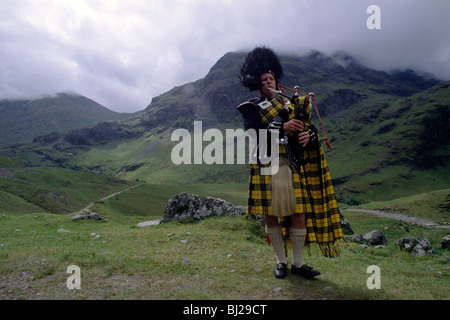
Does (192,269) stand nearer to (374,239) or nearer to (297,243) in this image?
(297,243)

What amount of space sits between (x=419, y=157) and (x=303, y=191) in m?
163

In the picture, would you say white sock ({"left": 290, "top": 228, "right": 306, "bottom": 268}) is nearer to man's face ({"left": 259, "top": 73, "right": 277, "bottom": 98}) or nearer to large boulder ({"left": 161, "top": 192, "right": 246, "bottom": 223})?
man's face ({"left": 259, "top": 73, "right": 277, "bottom": 98})

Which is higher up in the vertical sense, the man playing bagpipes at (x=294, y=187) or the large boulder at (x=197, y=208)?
the man playing bagpipes at (x=294, y=187)

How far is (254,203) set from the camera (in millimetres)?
5258

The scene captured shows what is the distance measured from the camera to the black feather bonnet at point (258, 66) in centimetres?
595

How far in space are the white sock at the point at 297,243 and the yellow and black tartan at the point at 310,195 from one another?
→ 31cm

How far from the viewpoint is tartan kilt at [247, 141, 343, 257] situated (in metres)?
5.18

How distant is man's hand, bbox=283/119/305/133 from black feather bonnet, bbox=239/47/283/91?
1337 mm

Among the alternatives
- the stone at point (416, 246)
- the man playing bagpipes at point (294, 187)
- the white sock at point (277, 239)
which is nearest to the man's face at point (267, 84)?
the man playing bagpipes at point (294, 187)

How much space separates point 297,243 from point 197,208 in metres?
6.97

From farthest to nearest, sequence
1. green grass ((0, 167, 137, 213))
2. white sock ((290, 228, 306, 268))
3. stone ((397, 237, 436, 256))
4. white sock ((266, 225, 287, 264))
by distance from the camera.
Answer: green grass ((0, 167, 137, 213))
stone ((397, 237, 436, 256))
white sock ((266, 225, 287, 264))
white sock ((290, 228, 306, 268))

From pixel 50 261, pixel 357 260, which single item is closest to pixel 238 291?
pixel 357 260

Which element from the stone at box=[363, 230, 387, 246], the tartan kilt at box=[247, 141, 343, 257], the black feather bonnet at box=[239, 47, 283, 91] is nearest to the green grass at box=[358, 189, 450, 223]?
the stone at box=[363, 230, 387, 246]

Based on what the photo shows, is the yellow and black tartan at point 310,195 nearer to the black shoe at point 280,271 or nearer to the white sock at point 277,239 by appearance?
the white sock at point 277,239
